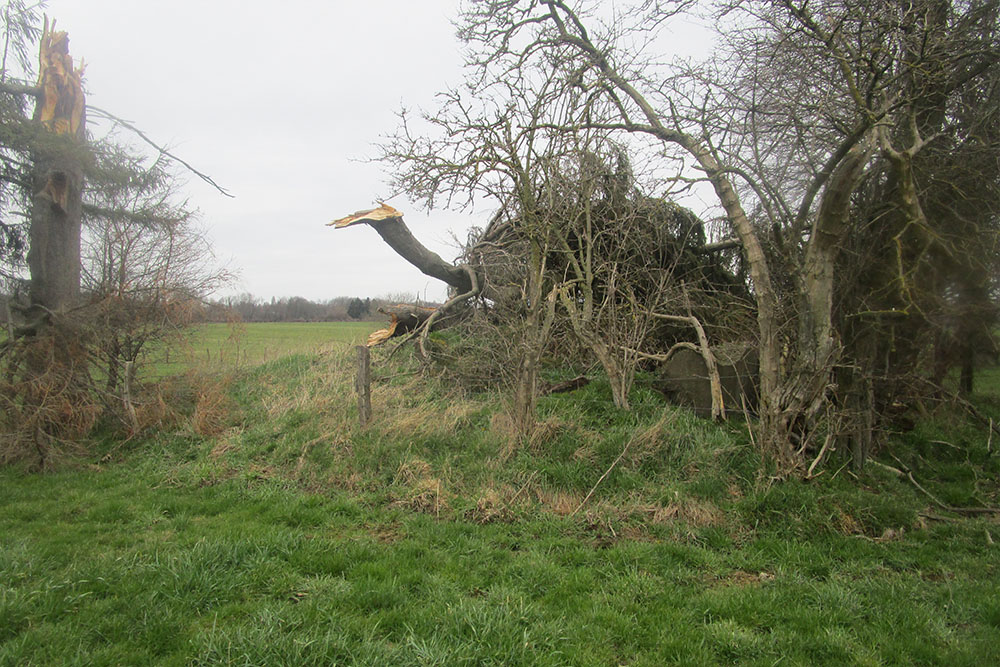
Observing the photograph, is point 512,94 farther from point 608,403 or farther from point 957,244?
point 957,244

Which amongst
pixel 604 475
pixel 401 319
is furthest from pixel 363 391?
pixel 401 319

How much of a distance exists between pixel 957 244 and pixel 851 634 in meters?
6.22

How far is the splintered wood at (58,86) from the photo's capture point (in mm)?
9203

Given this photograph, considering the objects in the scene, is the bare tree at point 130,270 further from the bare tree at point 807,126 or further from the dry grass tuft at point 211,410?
the bare tree at point 807,126

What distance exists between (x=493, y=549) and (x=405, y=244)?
8930 mm

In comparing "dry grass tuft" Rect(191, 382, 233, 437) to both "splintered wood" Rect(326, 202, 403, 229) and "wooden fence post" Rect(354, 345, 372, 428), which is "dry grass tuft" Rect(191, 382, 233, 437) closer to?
"wooden fence post" Rect(354, 345, 372, 428)

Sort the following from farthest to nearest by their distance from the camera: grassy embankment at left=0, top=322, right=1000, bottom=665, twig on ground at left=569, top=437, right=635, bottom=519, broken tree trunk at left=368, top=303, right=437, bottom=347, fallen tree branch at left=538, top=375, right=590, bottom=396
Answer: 1. broken tree trunk at left=368, top=303, right=437, bottom=347
2. fallen tree branch at left=538, top=375, right=590, bottom=396
3. twig on ground at left=569, top=437, right=635, bottom=519
4. grassy embankment at left=0, top=322, right=1000, bottom=665

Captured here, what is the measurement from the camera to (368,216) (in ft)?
38.5

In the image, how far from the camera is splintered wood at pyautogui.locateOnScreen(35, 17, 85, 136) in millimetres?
9203

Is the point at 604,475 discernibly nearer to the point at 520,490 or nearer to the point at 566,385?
the point at 520,490

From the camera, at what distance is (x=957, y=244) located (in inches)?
288

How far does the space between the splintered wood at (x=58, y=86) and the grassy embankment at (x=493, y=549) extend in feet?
18.5

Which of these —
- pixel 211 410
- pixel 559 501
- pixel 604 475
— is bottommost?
pixel 559 501

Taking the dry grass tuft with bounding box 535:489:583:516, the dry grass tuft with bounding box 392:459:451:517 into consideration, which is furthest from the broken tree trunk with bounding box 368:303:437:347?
the dry grass tuft with bounding box 535:489:583:516
